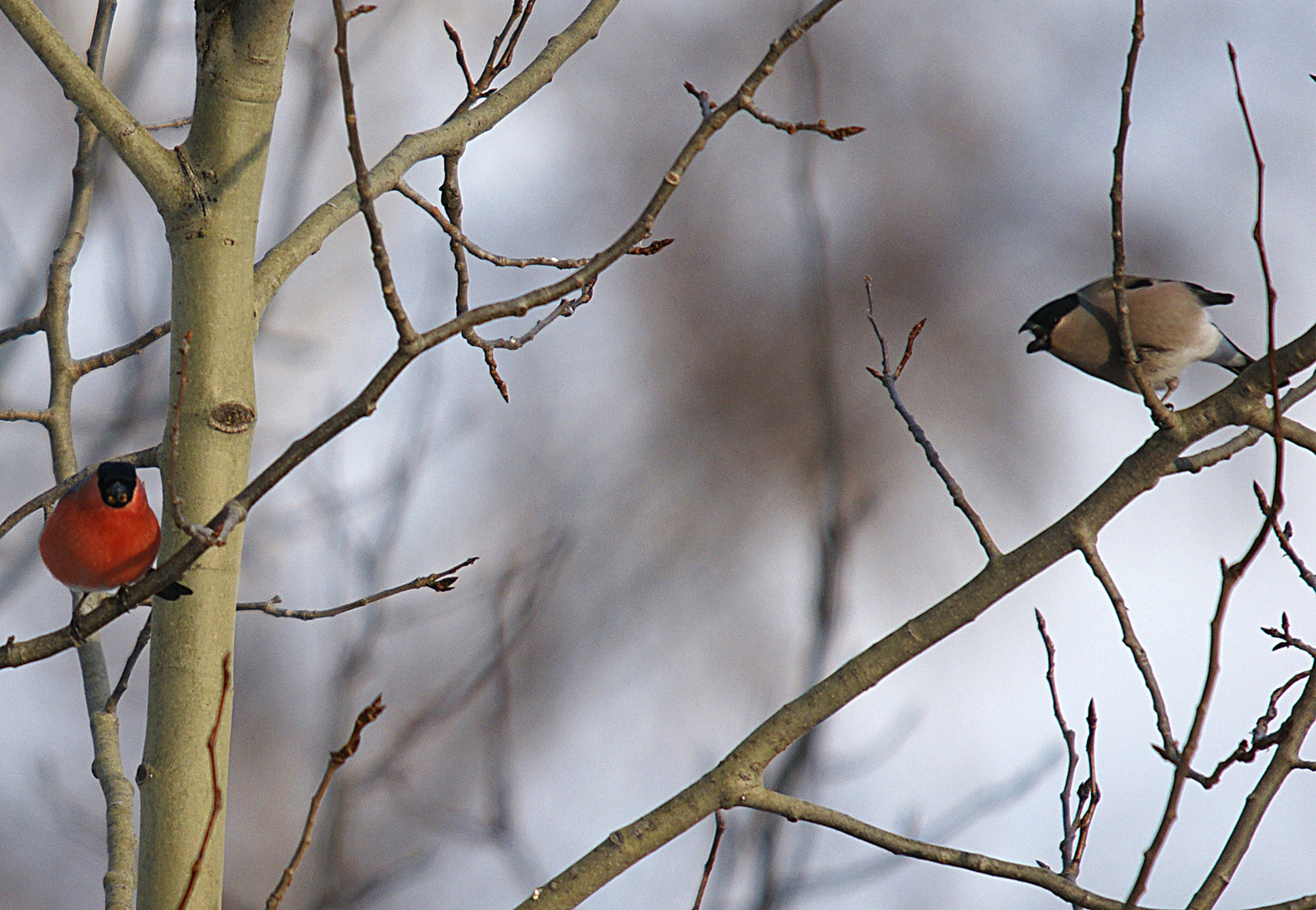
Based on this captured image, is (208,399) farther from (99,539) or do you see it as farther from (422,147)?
(422,147)

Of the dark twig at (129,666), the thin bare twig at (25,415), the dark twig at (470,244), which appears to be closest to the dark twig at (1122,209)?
the dark twig at (470,244)

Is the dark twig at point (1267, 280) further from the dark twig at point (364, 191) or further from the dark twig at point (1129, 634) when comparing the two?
the dark twig at point (364, 191)

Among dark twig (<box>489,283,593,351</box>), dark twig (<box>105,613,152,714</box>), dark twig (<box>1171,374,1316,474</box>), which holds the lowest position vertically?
dark twig (<box>1171,374,1316,474</box>)

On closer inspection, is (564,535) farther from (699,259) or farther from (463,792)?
(699,259)

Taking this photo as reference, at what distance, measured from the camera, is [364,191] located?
735 mm

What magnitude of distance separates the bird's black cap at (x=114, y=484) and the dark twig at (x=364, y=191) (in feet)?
2.01

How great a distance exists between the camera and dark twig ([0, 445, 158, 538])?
1186 millimetres

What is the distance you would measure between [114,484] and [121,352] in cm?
17

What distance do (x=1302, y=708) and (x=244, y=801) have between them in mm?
2220

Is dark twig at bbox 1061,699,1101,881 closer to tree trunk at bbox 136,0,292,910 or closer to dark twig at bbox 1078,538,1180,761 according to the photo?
dark twig at bbox 1078,538,1180,761

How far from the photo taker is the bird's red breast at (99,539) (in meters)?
1.23

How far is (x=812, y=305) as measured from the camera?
289 centimetres

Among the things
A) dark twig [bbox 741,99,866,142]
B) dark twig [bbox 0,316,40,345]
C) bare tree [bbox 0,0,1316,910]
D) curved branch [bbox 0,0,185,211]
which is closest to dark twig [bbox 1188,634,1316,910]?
bare tree [bbox 0,0,1316,910]

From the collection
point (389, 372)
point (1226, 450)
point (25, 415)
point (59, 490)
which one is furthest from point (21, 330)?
Answer: point (1226, 450)
